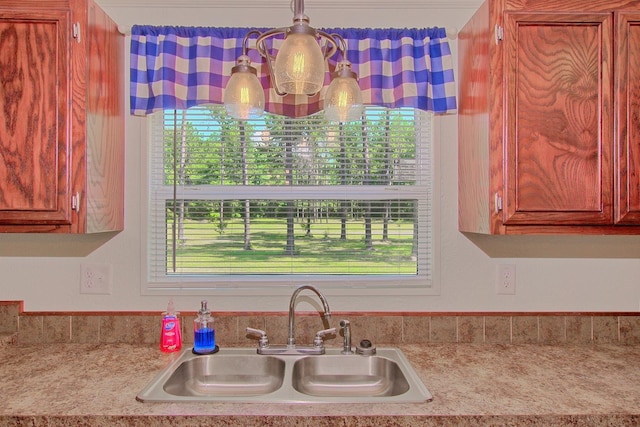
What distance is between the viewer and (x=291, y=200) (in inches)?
79.9

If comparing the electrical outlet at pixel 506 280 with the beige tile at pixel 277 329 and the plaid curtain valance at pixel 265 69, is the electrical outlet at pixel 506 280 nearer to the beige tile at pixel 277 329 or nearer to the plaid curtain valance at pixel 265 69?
the plaid curtain valance at pixel 265 69

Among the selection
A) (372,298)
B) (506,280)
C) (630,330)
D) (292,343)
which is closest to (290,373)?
(292,343)

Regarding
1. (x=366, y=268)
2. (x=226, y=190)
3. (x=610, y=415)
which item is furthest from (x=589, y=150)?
(x=226, y=190)

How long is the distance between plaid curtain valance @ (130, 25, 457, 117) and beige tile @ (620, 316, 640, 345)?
1160 millimetres

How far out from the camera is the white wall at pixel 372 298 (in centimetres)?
195

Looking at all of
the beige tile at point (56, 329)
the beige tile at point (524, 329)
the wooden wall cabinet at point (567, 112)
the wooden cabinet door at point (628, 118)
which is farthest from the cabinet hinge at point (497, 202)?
the beige tile at point (56, 329)

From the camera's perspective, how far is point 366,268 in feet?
6.68

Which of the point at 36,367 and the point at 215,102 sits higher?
the point at 215,102

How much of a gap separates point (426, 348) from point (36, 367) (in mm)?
1461

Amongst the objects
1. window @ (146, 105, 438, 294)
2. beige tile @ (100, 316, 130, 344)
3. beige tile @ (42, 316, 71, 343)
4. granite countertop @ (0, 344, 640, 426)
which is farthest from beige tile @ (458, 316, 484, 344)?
beige tile @ (42, 316, 71, 343)

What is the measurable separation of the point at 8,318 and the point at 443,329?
72.1 inches

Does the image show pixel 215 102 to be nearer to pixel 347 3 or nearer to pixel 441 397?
pixel 347 3

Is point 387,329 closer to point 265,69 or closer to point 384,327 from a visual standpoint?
point 384,327

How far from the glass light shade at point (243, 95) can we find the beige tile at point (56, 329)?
1190 mm
